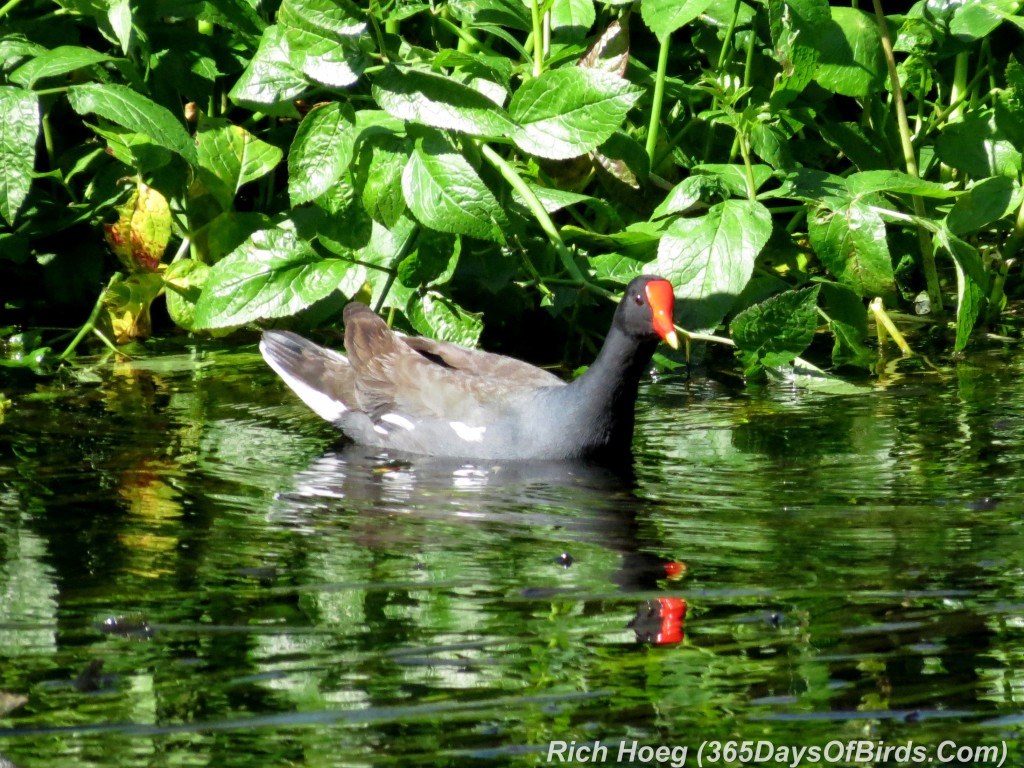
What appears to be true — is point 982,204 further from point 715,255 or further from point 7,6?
point 7,6

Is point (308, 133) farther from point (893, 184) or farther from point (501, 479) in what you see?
point (893, 184)

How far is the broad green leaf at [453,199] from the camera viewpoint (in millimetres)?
4348

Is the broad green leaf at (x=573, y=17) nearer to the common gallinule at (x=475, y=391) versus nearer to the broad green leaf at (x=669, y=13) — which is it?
the broad green leaf at (x=669, y=13)

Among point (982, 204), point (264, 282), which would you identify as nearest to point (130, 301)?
point (264, 282)

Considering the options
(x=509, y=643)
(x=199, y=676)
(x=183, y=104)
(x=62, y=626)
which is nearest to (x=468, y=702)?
(x=509, y=643)

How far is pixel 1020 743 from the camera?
2.24 m

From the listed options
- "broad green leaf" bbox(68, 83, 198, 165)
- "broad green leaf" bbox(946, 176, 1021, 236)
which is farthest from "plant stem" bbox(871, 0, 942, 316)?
"broad green leaf" bbox(68, 83, 198, 165)

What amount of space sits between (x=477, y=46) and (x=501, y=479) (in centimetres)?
179

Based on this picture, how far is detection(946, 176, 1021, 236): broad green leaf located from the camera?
501 cm

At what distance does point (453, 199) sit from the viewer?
436 centimetres

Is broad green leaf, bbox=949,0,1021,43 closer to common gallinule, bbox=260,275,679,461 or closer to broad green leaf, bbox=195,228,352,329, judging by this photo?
common gallinule, bbox=260,275,679,461

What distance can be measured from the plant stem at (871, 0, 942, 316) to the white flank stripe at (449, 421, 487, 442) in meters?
1.73

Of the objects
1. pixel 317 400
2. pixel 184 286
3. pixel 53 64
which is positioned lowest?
pixel 317 400

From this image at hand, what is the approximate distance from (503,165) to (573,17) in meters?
0.74
